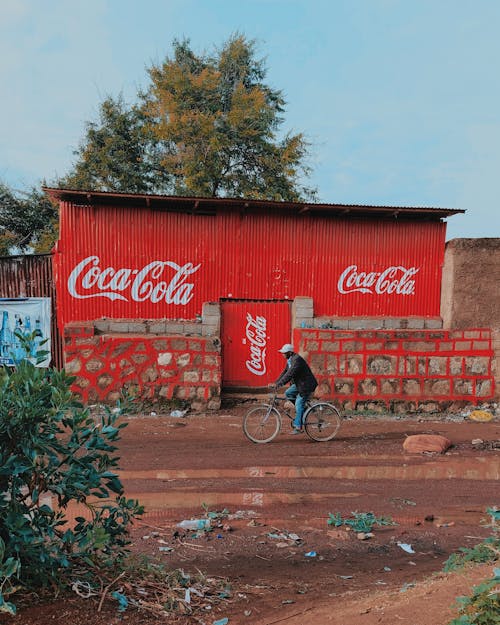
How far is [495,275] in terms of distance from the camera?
13.3 meters

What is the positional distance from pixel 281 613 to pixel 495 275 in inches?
447

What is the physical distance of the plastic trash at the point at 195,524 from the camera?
603 cm

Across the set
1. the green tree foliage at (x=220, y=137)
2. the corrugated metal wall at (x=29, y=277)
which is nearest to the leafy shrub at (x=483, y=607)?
the corrugated metal wall at (x=29, y=277)

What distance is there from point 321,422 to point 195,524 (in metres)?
4.66

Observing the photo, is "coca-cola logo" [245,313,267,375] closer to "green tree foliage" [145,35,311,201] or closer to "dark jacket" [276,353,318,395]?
"dark jacket" [276,353,318,395]

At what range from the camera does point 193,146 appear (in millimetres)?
22406

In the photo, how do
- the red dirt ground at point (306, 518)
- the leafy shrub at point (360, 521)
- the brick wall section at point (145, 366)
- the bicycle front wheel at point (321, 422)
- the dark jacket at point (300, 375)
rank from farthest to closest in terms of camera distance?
the brick wall section at point (145, 366) < the bicycle front wheel at point (321, 422) < the dark jacket at point (300, 375) < the leafy shrub at point (360, 521) < the red dirt ground at point (306, 518)

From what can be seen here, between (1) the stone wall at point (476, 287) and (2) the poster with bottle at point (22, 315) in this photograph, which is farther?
(2) the poster with bottle at point (22, 315)

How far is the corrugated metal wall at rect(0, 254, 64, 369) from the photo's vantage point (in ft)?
44.8

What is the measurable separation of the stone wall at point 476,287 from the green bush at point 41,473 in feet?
37.8

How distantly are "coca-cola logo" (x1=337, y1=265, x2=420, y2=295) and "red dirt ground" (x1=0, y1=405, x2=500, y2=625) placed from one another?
4007mm

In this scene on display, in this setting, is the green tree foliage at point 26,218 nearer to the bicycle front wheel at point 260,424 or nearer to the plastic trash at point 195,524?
the bicycle front wheel at point 260,424

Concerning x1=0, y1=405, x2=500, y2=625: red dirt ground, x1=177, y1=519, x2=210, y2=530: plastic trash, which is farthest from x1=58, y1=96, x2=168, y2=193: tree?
x1=177, y1=519, x2=210, y2=530: plastic trash

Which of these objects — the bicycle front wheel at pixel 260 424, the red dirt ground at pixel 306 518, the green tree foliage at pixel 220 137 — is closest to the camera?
the red dirt ground at pixel 306 518
